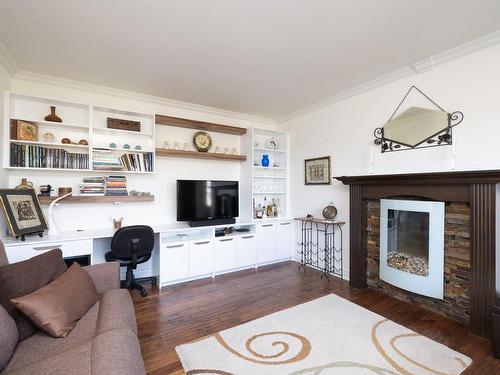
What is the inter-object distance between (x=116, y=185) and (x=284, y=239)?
8.85 ft

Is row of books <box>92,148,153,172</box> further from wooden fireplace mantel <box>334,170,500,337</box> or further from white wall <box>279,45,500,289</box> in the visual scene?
wooden fireplace mantel <box>334,170,500,337</box>

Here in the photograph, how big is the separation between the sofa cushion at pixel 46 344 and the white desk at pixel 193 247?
1.33 m

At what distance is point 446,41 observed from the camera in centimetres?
228

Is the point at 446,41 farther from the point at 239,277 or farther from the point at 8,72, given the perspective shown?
the point at 8,72

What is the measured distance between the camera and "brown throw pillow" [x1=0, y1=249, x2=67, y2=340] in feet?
4.66

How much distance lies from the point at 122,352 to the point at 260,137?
390cm

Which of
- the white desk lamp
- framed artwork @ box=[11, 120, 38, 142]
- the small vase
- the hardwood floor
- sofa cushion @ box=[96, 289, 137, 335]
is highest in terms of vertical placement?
the small vase

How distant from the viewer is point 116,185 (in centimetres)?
324

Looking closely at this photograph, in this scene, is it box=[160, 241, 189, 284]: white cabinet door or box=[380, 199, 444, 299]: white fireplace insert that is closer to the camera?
box=[380, 199, 444, 299]: white fireplace insert

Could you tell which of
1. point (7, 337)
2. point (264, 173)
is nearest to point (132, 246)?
point (7, 337)

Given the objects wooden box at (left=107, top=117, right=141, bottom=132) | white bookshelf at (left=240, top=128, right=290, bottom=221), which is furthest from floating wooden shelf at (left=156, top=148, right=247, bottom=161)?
wooden box at (left=107, top=117, right=141, bottom=132)

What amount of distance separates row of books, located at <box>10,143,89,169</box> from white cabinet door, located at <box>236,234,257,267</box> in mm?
2298

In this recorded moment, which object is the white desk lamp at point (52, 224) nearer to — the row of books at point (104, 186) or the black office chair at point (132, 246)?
the row of books at point (104, 186)

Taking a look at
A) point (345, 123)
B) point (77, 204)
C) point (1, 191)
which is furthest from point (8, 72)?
point (345, 123)
